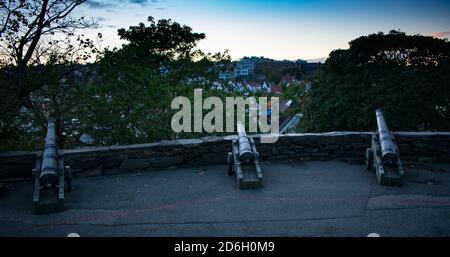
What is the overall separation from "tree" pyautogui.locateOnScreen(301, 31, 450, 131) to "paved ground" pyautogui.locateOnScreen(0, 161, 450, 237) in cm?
754

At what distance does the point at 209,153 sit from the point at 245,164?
1.51 meters

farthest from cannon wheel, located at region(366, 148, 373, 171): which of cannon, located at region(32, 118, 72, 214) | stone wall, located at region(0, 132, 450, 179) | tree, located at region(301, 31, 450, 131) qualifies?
tree, located at region(301, 31, 450, 131)

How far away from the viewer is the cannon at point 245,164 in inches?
275

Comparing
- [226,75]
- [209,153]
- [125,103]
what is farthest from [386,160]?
[226,75]

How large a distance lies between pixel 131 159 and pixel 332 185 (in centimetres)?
465

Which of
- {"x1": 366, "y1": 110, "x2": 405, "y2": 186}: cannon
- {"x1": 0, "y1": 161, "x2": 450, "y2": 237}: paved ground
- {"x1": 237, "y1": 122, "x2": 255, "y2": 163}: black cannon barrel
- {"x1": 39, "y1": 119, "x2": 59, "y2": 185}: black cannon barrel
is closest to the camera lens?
{"x1": 0, "y1": 161, "x2": 450, "y2": 237}: paved ground

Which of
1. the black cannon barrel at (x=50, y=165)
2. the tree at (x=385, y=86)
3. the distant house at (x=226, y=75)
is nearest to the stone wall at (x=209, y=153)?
the black cannon barrel at (x=50, y=165)

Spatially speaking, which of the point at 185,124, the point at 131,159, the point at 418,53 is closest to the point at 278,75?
the point at 418,53

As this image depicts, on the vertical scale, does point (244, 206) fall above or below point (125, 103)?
below

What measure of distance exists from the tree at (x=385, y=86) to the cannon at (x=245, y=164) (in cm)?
952

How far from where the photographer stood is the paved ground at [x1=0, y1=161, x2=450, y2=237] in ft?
16.7

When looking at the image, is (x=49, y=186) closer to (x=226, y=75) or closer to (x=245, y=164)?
(x=245, y=164)

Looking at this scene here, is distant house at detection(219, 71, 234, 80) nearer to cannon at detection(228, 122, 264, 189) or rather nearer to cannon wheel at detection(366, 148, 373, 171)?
cannon at detection(228, 122, 264, 189)

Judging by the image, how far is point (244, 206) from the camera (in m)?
6.02
